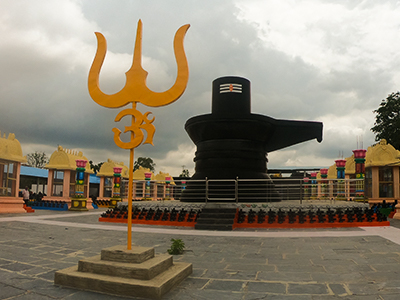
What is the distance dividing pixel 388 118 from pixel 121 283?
30366 mm

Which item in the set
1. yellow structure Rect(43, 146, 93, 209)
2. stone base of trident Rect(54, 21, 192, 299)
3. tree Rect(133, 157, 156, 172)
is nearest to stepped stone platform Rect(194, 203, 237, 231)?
stone base of trident Rect(54, 21, 192, 299)

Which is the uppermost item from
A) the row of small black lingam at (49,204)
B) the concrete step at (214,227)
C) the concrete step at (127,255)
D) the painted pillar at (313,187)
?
the painted pillar at (313,187)

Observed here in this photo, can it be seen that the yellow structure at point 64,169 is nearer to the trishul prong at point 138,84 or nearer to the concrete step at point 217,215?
the concrete step at point 217,215

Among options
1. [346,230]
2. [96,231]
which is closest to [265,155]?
[346,230]

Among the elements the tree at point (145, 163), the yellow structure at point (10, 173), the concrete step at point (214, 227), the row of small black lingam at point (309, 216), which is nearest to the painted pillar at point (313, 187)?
the row of small black lingam at point (309, 216)

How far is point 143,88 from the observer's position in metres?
4.65

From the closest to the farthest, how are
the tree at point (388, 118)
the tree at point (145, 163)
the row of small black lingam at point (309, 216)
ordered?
1. the row of small black lingam at point (309, 216)
2. the tree at point (388, 118)
3. the tree at point (145, 163)

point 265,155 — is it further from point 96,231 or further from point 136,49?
point 136,49

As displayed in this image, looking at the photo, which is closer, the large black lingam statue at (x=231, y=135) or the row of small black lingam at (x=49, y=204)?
the large black lingam statue at (x=231, y=135)

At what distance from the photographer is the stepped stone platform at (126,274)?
3.49 metres

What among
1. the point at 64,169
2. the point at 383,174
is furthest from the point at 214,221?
the point at 64,169

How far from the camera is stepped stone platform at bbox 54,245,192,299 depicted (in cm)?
349

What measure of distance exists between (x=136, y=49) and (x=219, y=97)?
7.18 meters

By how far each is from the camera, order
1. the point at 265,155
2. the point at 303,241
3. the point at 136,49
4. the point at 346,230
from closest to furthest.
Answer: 1. the point at 136,49
2. the point at 303,241
3. the point at 346,230
4. the point at 265,155
